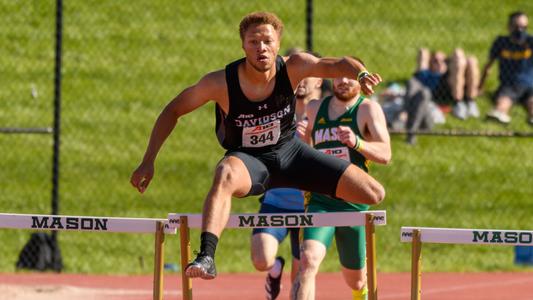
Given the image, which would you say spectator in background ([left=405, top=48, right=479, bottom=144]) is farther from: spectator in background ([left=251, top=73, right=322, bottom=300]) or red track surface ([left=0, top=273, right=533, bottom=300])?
spectator in background ([left=251, top=73, right=322, bottom=300])

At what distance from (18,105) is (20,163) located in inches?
70.1

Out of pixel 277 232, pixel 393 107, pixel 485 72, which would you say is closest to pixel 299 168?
pixel 277 232

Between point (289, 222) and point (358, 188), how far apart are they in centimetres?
54

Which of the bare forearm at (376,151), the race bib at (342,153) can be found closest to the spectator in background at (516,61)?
the race bib at (342,153)

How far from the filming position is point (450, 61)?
1745 centimetres

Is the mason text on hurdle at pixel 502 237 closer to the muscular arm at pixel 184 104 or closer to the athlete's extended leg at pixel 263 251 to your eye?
the muscular arm at pixel 184 104

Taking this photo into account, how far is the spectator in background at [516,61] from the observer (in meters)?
16.4

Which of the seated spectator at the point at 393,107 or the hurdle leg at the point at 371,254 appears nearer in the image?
the hurdle leg at the point at 371,254

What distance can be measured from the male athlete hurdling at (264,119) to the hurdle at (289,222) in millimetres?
184

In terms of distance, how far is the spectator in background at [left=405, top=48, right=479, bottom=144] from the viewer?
16.4 meters

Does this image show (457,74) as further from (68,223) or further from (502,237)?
(68,223)

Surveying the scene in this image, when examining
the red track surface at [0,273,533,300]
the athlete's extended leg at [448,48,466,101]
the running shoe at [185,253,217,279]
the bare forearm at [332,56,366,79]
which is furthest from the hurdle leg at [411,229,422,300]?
the athlete's extended leg at [448,48,466,101]

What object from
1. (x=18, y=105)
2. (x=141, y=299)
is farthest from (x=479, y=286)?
(x=18, y=105)

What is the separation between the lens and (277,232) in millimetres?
9398
